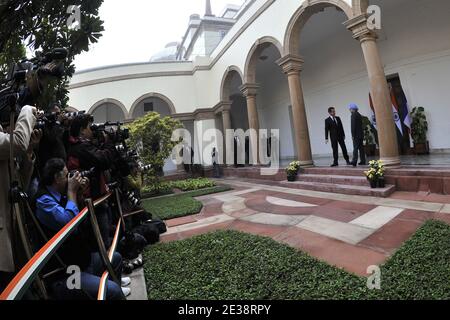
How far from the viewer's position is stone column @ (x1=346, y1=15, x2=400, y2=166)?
575 centimetres

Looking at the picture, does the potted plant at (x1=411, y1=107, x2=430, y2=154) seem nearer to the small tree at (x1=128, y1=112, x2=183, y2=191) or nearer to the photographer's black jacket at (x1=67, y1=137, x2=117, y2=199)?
the small tree at (x1=128, y1=112, x2=183, y2=191)

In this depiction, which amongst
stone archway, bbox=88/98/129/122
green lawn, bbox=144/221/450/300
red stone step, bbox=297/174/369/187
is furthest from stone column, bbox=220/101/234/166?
green lawn, bbox=144/221/450/300

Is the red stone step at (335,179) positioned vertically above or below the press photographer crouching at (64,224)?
below

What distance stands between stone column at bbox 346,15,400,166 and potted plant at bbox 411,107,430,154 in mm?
3328

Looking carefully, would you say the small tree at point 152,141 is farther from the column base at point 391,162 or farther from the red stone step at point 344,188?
the column base at point 391,162

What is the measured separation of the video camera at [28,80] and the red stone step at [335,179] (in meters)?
5.74

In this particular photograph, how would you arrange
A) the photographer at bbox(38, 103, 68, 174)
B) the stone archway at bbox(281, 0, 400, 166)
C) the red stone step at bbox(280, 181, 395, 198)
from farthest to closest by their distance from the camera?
1. the stone archway at bbox(281, 0, 400, 166)
2. the red stone step at bbox(280, 181, 395, 198)
3. the photographer at bbox(38, 103, 68, 174)

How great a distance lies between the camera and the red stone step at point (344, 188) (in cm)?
506

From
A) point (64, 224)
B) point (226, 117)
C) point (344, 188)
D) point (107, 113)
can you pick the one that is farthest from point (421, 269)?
point (107, 113)

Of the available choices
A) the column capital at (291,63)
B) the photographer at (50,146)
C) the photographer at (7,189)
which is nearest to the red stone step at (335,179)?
the column capital at (291,63)

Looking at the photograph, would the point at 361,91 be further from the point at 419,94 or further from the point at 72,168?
the point at 72,168

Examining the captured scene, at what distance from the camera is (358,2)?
231 inches
